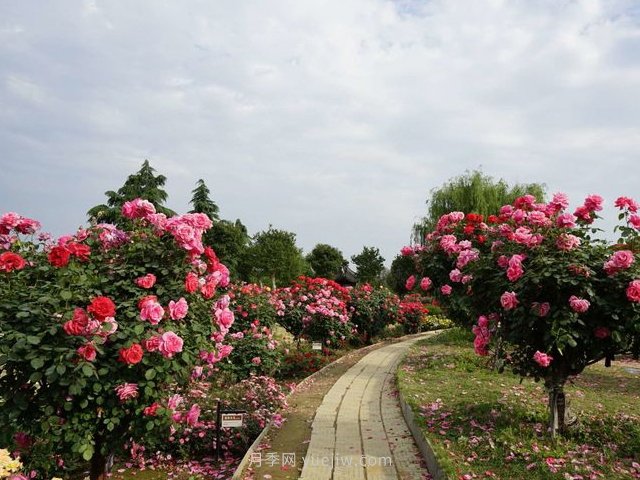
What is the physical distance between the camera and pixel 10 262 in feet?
10.1

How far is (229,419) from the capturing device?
4.85 metres

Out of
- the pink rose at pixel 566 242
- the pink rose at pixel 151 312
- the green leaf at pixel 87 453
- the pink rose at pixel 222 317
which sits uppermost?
the pink rose at pixel 566 242

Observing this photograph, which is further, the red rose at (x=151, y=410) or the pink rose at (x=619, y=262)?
the pink rose at (x=619, y=262)

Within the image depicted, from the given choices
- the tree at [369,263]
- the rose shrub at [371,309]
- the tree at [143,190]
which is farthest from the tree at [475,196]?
the tree at [369,263]

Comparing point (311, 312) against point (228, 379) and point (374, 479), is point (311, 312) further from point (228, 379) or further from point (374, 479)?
point (374, 479)

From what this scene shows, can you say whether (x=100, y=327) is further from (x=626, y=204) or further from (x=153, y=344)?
(x=626, y=204)

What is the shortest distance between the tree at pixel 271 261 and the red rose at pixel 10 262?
106ft

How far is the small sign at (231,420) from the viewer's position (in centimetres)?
482

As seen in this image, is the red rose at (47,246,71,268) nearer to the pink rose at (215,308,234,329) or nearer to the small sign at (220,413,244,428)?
the pink rose at (215,308,234,329)

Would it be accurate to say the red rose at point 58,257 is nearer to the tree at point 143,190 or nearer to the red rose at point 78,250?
the red rose at point 78,250

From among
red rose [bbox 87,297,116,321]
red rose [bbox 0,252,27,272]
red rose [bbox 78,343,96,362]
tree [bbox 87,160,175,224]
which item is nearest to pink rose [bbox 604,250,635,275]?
red rose [bbox 87,297,116,321]

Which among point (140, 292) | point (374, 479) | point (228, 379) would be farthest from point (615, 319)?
point (228, 379)

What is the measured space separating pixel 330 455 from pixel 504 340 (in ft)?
6.39

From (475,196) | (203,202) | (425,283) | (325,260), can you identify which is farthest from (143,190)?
(325,260)
